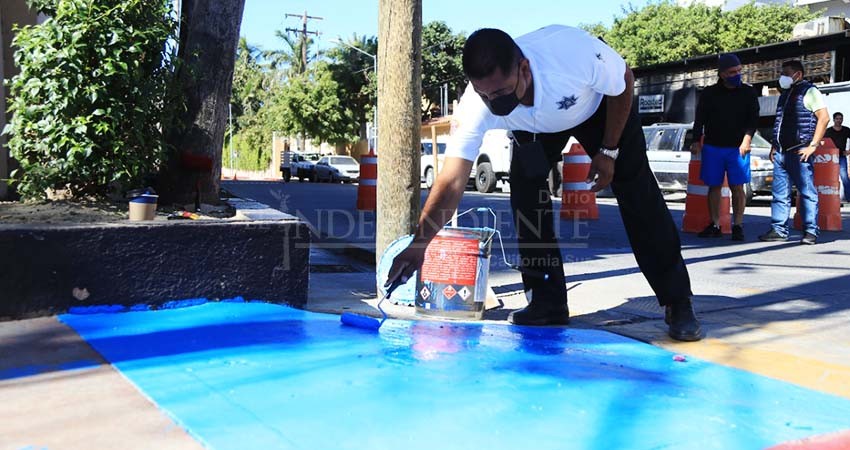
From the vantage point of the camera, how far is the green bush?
4.13 metres

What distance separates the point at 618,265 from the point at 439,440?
427 cm

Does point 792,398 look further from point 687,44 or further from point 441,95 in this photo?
point 441,95

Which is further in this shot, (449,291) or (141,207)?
(449,291)

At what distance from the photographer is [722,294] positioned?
199 inches

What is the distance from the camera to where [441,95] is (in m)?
43.7

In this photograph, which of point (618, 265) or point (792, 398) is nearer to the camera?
point (792, 398)

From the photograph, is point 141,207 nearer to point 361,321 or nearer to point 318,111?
point 361,321

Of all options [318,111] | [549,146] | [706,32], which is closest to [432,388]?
[549,146]

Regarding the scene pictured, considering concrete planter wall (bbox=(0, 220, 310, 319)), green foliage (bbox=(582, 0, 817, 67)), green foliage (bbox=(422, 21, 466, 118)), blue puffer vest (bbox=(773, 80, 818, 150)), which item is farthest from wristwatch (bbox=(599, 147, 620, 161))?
green foliage (bbox=(422, 21, 466, 118))

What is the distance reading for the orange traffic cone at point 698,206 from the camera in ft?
27.0

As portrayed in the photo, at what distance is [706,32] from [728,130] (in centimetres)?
2737

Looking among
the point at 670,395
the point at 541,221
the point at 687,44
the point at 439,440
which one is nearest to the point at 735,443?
the point at 670,395

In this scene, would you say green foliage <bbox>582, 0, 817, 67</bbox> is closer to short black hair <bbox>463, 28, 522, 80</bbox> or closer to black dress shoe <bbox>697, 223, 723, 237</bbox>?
black dress shoe <bbox>697, 223, 723, 237</bbox>

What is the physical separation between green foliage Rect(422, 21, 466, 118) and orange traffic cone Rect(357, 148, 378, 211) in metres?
33.0
